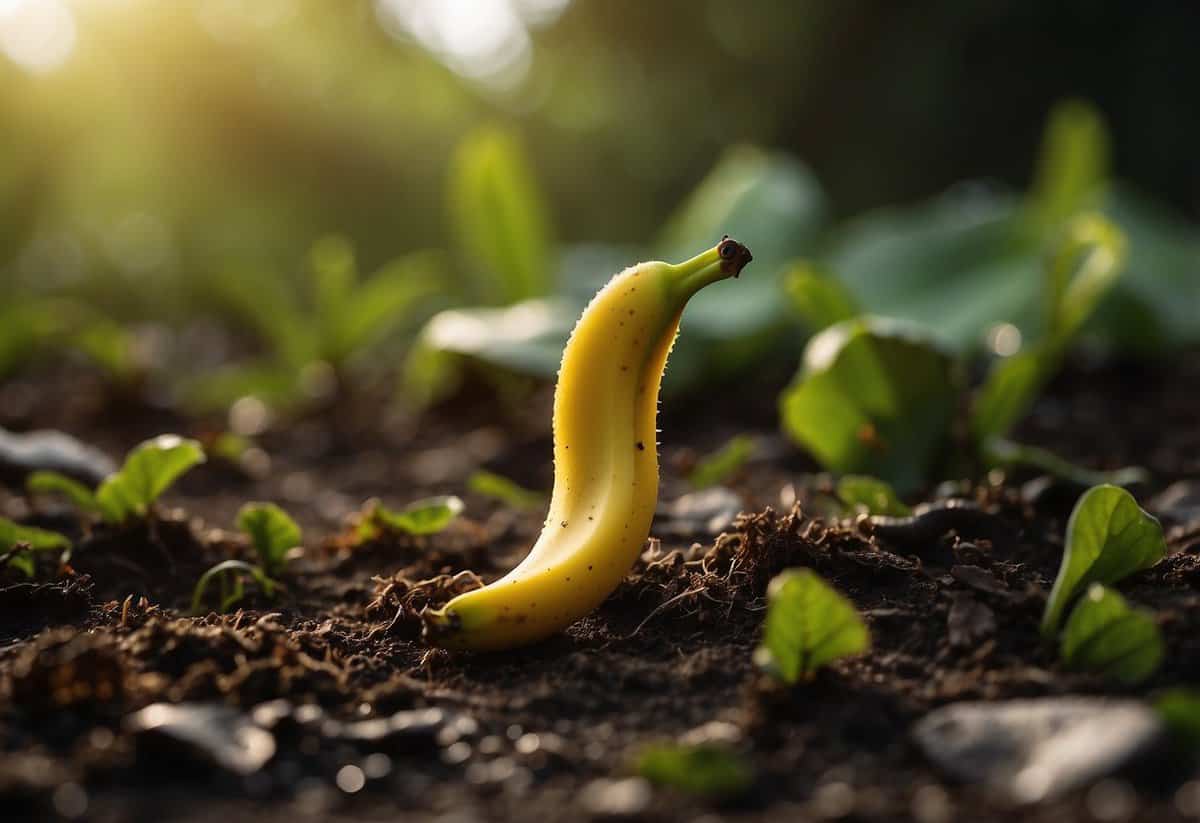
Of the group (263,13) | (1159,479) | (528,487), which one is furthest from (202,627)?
(263,13)

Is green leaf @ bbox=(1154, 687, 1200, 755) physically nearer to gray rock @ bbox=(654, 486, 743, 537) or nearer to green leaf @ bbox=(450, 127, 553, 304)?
gray rock @ bbox=(654, 486, 743, 537)

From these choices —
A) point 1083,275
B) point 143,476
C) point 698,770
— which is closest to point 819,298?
point 1083,275

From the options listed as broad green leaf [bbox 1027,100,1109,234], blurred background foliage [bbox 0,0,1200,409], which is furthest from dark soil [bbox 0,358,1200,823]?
broad green leaf [bbox 1027,100,1109,234]

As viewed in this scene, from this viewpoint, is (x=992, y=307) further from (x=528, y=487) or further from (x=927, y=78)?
(x=927, y=78)

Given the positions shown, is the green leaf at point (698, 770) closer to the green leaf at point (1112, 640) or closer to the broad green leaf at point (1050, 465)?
the green leaf at point (1112, 640)

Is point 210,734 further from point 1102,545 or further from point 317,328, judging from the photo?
point 317,328

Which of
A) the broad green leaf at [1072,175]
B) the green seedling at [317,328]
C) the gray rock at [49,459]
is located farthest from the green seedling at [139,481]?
the broad green leaf at [1072,175]

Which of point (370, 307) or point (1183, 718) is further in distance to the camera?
point (370, 307)

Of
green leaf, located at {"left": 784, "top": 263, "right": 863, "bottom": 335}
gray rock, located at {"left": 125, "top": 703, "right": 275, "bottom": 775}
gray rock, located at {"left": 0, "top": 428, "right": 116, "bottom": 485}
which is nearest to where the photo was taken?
gray rock, located at {"left": 125, "top": 703, "right": 275, "bottom": 775}
